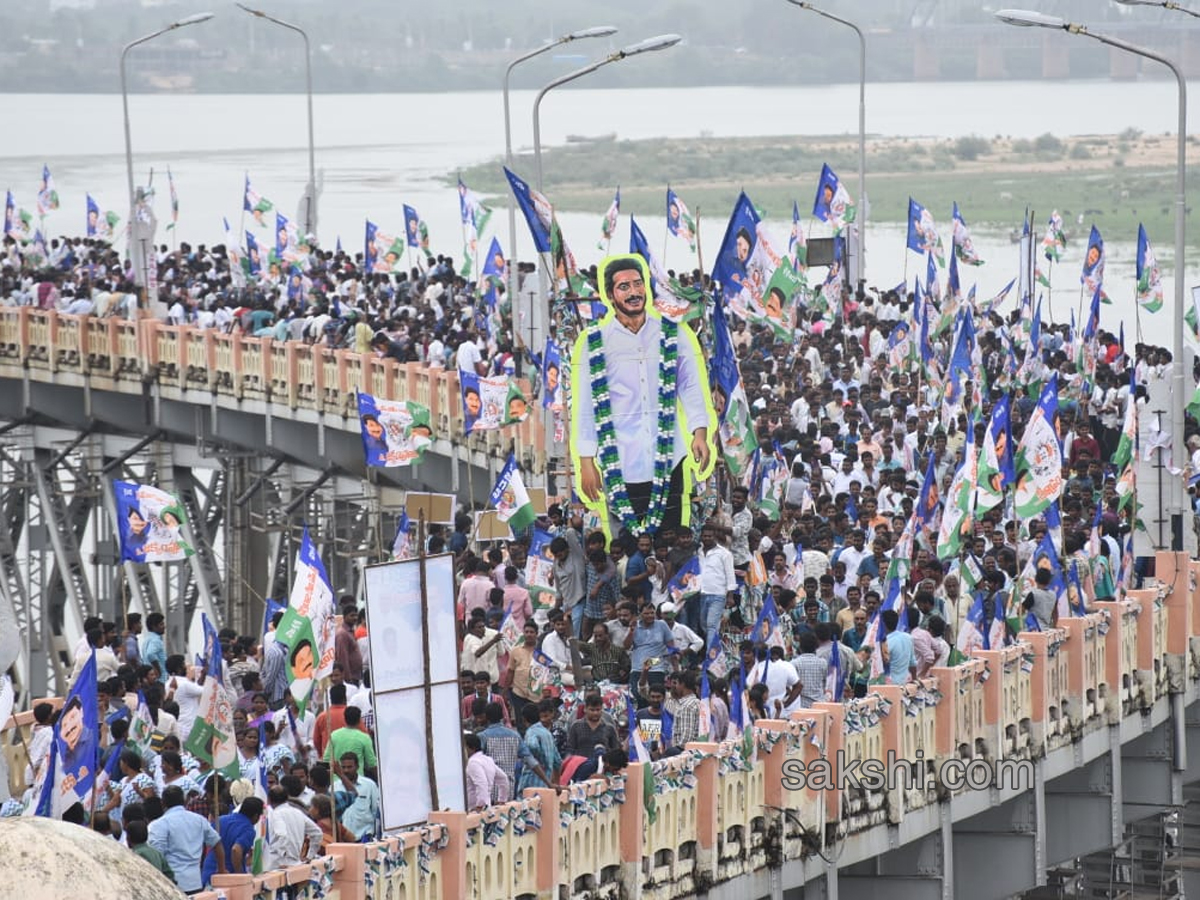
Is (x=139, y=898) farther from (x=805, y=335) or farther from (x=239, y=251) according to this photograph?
(x=239, y=251)

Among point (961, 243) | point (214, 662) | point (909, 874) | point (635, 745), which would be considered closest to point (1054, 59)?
point (961, 243)

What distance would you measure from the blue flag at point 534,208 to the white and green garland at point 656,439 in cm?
371

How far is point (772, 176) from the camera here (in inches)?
4272

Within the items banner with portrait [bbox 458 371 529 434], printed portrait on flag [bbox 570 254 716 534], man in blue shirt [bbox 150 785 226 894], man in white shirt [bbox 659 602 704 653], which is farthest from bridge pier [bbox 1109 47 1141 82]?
man in blue shirt [bbox 150 785 226 894]

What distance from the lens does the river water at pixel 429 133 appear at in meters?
97.6

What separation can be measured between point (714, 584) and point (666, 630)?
4.62 feet

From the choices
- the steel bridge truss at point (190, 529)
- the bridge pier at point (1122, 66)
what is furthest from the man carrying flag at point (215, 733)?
the bridge pier at point (1122, 66)

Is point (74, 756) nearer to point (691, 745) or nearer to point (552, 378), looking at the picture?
point (691, 745)

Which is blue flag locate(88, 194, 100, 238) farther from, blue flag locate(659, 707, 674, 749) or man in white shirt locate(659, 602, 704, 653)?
blue flag locate(659, 707, 674, 749)

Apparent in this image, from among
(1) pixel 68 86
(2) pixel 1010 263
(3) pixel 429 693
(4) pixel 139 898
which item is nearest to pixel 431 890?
(3) pixel 429 693

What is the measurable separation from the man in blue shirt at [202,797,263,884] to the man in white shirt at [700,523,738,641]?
22.4 feet

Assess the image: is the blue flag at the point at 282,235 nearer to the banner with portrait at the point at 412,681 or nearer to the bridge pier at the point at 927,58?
the banner with portrait at the point at 412,681

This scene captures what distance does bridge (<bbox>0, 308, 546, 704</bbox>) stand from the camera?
3909cm

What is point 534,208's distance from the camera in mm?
27531
